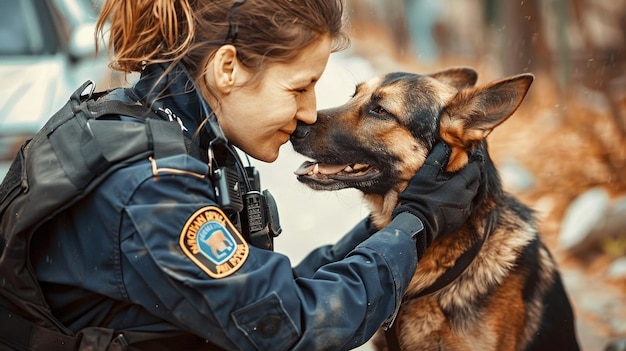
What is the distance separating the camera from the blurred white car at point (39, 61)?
2.83m

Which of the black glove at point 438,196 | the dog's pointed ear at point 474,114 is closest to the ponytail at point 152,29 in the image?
the black glove at point 438,196

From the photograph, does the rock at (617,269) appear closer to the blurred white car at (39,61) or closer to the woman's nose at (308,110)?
the woman's nose at (308,110)

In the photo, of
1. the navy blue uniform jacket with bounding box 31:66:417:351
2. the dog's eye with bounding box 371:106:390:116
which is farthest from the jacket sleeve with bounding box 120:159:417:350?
the dog's eye with bounding box 371:106:390:116

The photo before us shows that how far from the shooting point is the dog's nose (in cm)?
216

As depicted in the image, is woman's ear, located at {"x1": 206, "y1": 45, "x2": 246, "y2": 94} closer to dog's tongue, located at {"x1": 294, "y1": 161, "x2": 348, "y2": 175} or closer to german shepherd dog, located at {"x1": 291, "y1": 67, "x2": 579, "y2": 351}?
german shepherd dog, located at {"x1": 291, "y1": 67, "x2": 579, "y2": 351}

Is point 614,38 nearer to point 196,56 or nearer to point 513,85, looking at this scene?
point 513,85

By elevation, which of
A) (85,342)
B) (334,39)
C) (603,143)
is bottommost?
(85,342)

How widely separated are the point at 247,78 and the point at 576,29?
7.29 feet

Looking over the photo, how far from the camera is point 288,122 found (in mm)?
1808

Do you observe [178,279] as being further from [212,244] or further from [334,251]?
[334,251]

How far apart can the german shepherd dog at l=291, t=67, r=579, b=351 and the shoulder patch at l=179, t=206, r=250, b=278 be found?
78 centimetres

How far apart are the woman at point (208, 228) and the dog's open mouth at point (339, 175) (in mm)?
414

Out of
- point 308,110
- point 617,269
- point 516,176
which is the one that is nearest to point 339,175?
point 308,110

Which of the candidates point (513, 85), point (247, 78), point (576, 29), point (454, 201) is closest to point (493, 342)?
point (454, 201)
